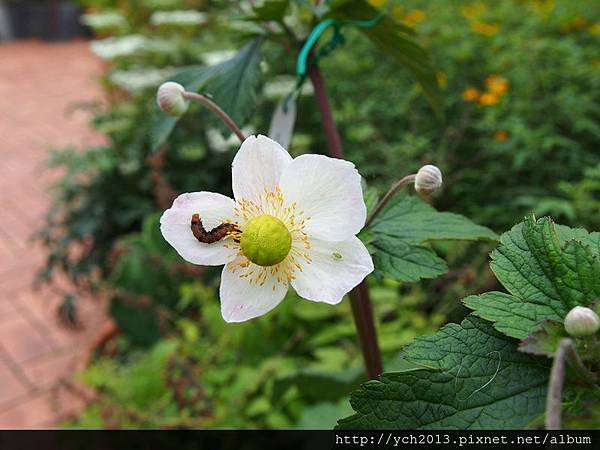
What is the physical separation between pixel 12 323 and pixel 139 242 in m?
0.83

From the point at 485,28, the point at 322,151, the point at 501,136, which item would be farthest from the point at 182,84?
the point at 485,28

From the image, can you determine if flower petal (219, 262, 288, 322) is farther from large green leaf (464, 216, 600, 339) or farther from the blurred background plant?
the blurred background plant

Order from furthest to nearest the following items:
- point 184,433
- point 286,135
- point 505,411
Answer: point 184,433 < point 286,135 < point 505,411

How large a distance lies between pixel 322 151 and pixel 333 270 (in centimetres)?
184

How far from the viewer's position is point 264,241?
42 centimetres

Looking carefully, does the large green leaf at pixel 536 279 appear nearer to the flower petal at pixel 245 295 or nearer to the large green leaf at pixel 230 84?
the flower petal at pixel 245 295

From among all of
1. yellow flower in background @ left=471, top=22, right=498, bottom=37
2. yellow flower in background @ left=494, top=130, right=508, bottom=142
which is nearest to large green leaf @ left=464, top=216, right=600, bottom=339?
yellow flower in background @ left=494, top=130, right=508, bottom=142

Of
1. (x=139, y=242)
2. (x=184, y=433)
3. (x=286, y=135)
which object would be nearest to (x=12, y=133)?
(x=139, y=242)

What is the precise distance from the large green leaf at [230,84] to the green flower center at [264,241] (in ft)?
0.93

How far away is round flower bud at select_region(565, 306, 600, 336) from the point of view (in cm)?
32

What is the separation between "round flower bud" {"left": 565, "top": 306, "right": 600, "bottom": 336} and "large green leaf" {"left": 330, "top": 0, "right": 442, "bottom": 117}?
42 centimetres

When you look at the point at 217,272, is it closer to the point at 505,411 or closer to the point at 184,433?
the point at 184,433

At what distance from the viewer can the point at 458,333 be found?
1.25 ft

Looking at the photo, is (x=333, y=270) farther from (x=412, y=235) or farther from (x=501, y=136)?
(x=501, y=136)
